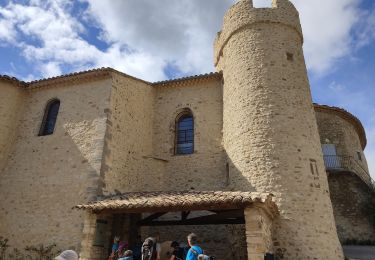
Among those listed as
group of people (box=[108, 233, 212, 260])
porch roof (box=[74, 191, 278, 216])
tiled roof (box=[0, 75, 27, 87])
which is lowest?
group of people (box=[108, 233, 212, 260])

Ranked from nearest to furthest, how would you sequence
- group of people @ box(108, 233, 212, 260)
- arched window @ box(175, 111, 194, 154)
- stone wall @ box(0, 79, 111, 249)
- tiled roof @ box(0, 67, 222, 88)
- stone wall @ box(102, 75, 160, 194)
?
group of people @ box(108, 233, 212, 260) → stone wall @ box(0, 79, 111, 249) → stone wall @ box(102, 75, 160, 194) → tiled roof @ box(0, 67, 222, 88) → arched window @ box(175, 111, 194, 154)

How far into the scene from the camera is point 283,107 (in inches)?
444

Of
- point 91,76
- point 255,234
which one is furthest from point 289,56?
point 91,76

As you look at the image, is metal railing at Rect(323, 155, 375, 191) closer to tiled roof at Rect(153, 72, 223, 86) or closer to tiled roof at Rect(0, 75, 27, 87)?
tiled roof at Rect(153, 72, 223, 86)

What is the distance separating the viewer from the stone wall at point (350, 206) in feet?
49.9

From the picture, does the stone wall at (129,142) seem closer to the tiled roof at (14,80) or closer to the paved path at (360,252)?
the tiled roof at (14,80)

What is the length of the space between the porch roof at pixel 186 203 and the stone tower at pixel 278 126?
1022 millimetres

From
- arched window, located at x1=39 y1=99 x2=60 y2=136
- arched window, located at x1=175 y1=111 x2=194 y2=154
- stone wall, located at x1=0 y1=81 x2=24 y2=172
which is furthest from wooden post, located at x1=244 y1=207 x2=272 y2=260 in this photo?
stone wall, located at x1=0 y1=81 x2=24 y2=172

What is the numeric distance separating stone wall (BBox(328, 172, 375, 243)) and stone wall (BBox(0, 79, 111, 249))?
11.8m

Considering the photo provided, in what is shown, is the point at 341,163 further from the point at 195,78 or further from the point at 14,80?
the point at 14,80

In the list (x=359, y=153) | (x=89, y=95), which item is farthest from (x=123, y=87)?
(x=359, y=153)

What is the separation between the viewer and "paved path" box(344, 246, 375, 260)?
12016 mm

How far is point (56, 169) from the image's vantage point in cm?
1136

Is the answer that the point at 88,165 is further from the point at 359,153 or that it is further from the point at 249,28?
the point at 359,153
